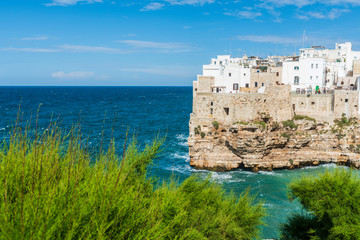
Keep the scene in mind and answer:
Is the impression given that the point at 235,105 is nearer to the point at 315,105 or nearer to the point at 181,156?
the point at 181,156

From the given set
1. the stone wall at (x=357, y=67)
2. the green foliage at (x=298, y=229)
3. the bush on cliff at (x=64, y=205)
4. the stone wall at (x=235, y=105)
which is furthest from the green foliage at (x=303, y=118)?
the bush on cliff at (x=64, y=205)

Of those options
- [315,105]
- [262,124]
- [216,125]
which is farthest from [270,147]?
[315,105]

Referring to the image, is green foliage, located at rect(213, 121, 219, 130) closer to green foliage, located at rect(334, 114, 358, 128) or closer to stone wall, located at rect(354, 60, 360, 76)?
green foliage, located at rect(334, 114, 358, 128)

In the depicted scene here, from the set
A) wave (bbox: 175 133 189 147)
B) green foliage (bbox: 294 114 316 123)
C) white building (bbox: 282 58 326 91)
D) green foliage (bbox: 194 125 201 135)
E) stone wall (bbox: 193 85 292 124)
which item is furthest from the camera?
wave (bbox: 175 133 189 147)

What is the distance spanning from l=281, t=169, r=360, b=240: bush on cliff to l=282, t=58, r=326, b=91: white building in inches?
1077

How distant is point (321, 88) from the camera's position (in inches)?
1705

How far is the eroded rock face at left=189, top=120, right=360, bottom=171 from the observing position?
1303 inches

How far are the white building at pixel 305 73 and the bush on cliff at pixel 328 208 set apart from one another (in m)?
27.4

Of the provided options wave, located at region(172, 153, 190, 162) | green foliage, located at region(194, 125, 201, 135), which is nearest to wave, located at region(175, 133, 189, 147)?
wave, located at region(172, 153, 190, 162)

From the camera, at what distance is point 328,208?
1705cm

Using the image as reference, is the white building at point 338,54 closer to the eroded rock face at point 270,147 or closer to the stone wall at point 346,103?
the stone wall at point 346,103

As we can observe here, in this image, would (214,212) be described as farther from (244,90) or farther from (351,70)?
(351,70)

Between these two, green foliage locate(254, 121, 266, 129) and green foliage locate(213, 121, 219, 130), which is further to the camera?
green foliage locate(213, 121, 219, 130)

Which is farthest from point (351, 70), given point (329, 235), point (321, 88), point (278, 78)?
point (329, 235)
